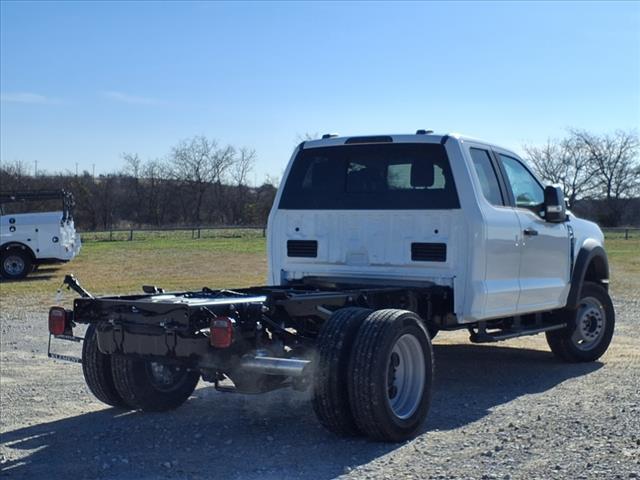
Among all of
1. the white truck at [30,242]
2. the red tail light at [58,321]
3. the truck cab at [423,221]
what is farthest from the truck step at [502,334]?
the white truck at [30,242]

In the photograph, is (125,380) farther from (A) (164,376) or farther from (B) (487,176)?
(B) (487,176)

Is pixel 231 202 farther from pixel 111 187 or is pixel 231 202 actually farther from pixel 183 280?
pixel 183 280

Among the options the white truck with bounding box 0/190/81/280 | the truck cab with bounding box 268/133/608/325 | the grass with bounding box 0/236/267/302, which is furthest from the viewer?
the white truck with bounding box 0/190/81/280

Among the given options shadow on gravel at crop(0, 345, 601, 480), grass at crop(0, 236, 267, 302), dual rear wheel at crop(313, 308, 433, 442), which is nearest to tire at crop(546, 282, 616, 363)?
shadow on gravel at crop(0, 345, 601, 480)

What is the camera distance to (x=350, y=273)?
786 centimetres

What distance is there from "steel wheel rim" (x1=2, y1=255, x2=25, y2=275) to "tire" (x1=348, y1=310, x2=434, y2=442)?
18.4 metres

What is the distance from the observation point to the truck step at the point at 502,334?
25.3ft

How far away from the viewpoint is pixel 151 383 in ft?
22.9

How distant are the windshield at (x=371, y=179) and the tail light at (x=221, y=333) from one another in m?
2.59

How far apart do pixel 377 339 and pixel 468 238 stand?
6.06ft

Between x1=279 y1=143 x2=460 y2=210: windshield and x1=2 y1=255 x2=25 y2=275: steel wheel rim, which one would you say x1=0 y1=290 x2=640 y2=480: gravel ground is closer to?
x1=279 y1=143 x2=460 y2=210: windshield

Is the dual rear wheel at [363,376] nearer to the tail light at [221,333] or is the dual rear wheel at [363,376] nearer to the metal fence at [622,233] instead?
the tail light at [221,333]

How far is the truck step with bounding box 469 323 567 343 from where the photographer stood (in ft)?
25.3

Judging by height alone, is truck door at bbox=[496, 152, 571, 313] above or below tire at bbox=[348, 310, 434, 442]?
above
